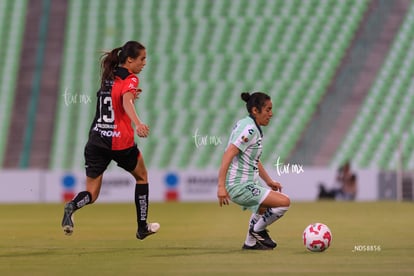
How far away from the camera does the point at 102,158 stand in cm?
921

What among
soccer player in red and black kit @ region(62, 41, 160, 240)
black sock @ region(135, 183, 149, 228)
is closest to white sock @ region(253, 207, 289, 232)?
black sock @ region(135, 183, 149, 228)

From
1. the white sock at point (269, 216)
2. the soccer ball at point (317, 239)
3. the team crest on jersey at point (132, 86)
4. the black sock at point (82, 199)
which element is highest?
the team crest on jersey at point (132, 86)

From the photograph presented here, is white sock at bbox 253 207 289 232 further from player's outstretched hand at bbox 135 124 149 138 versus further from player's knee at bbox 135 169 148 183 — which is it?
player's outstretched hand at bbox 135 124 149 138

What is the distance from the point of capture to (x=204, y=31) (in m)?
27.4

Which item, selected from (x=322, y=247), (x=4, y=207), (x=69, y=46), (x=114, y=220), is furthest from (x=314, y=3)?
(x=322, y=247)

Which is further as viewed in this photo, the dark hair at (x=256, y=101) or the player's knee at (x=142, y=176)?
the player's knee at (x=142, y=176)

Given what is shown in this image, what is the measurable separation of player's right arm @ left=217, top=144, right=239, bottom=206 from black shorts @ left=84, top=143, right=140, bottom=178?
98 cm

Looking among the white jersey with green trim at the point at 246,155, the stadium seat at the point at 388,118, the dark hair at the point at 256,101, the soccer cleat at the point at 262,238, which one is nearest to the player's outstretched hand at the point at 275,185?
the white jersey with green trim at the point at 246,155

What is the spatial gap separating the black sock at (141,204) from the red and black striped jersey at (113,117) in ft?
1.75

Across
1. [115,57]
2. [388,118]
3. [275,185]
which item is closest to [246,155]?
[275,185]

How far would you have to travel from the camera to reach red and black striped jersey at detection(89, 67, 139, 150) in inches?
355

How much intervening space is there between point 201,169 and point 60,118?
4.74 m

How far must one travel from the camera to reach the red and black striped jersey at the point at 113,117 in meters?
9.02

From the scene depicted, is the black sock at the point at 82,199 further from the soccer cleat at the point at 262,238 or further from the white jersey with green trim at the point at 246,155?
the soccer cleat at the point at 262,238
